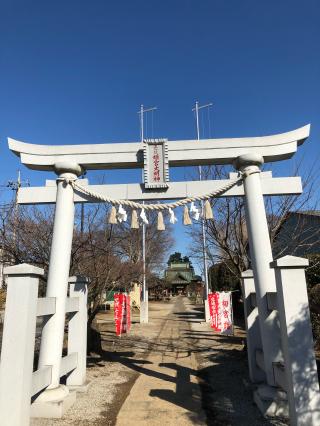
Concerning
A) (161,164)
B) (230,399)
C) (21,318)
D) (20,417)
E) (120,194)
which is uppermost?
(161,164)

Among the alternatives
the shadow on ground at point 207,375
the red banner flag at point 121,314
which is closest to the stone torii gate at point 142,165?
the shadow on ground at point 207,375

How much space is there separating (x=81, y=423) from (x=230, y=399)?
2.44 meters

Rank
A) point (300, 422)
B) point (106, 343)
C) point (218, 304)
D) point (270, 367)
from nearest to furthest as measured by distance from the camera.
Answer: point (300, 422) < point (270, 367) < point (106, 343) < point (218, 304)

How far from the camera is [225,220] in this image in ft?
35.3

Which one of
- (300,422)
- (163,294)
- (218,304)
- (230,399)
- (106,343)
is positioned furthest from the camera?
(163,294)

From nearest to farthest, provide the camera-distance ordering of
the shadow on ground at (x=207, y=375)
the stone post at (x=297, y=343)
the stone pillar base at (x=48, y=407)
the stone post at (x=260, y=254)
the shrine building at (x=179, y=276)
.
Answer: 1. the stone post at (x=297, y=343)
2. the stone pillar base at (x=48, y=407)
3. the shadow on ground at (x=207, y=375)
4. the stone post at (x=260, y=254)
5. the shrine building at (x=179, y=276)

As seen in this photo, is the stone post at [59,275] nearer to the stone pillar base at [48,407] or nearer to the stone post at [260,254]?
the stone pillar base at [48,407]

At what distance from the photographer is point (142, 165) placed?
20.7ft

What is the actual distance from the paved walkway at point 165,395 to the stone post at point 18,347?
1.43m

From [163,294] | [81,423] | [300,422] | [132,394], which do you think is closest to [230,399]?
[132,394]

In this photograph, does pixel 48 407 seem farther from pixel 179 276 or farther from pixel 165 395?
pixel 179 276

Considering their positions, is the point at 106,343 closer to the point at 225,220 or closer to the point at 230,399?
the point at 225,220

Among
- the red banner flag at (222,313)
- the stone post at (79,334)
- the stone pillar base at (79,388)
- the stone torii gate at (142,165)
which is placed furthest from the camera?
the red banner flag at (222,313)

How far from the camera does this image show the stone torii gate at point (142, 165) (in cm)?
569
